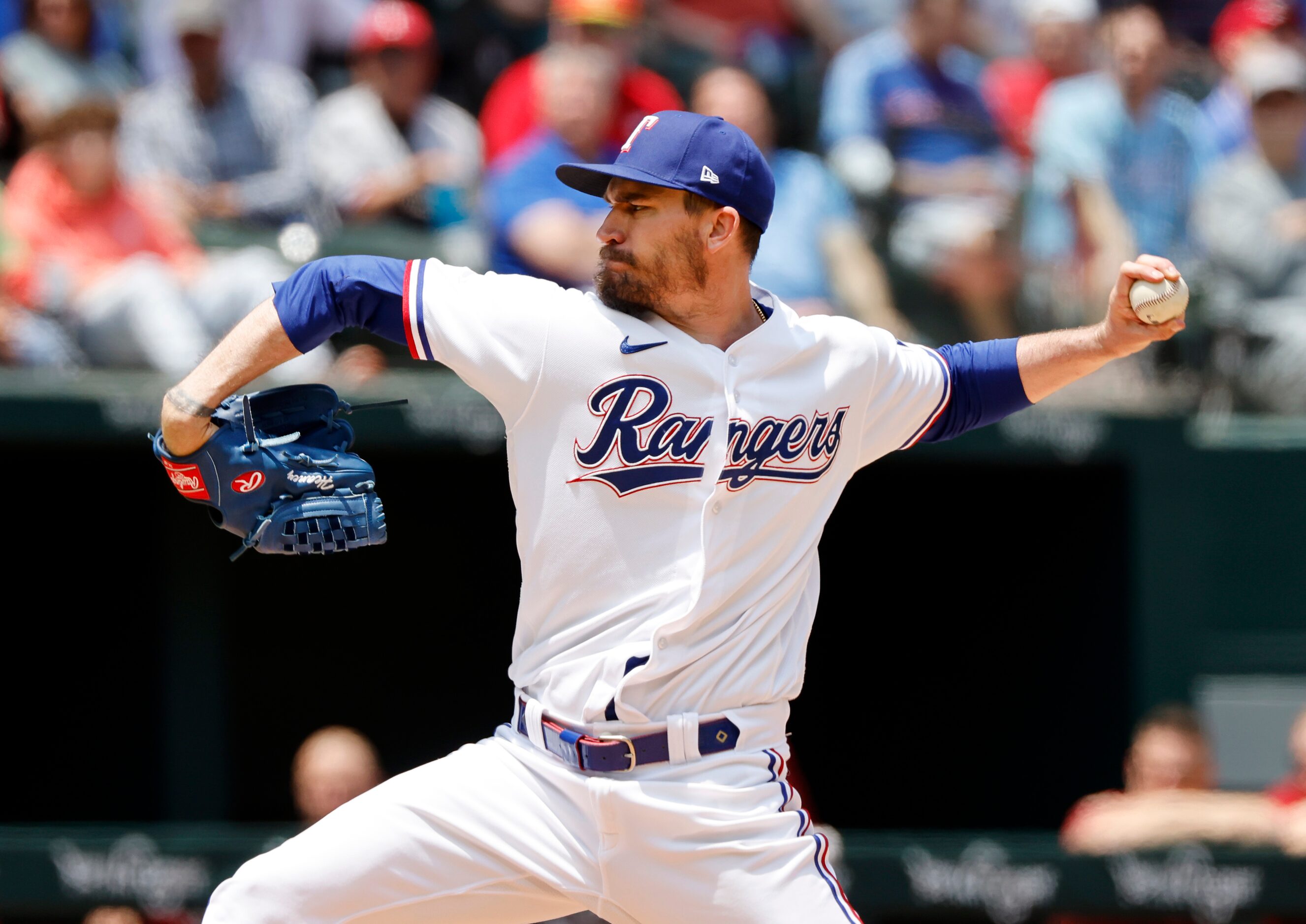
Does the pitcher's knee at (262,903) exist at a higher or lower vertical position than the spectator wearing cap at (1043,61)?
lower

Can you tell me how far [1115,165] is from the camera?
6.05 meters

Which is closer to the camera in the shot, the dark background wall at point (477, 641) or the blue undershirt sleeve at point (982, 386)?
the blue undershirt sleeve at point (982, 386)

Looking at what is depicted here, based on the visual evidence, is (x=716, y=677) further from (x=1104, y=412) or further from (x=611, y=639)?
(x=1104, y=412)

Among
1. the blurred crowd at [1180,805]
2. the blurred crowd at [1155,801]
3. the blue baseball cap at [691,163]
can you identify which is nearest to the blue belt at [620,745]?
the blue baseball cap at [691,163]

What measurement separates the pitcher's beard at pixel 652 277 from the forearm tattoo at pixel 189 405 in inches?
26.1

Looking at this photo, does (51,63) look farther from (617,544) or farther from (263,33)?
(617,544)

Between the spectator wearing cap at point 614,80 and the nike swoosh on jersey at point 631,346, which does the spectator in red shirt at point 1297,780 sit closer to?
the spectator wearing cap at point 614,80

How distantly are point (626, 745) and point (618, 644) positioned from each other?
165mm

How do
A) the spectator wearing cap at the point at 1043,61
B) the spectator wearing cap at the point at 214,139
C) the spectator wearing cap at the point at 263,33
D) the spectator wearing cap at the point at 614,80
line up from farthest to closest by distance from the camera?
the spectator wearing cap at the point at 1043,61 < the spectator wearing cap at the point at 263,33 < the spectator wearing cap at the point at 214,139 < the spectator wearing cap at the point at 614,80

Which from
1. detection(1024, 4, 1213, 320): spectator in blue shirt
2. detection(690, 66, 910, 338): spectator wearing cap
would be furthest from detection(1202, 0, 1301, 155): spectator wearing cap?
detection(690, 66, 910, 338): spectator wearing cap

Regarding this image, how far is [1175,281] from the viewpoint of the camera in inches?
115

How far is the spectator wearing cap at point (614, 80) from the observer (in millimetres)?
6094

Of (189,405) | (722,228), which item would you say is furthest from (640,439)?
(189,405)

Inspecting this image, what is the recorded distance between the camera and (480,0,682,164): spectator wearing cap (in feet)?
20.0
